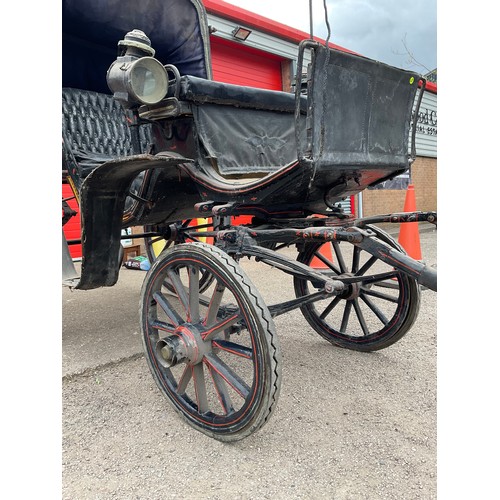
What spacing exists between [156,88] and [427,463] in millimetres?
2289

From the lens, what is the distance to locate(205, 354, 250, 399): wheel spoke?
6.62 ft

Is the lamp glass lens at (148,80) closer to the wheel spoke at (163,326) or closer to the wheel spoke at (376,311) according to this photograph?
the wheel spoke at (163,326)

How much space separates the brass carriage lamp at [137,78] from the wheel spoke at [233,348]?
4.46ft

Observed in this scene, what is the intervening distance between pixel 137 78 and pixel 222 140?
59cm

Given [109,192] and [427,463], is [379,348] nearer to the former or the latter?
[427,463]

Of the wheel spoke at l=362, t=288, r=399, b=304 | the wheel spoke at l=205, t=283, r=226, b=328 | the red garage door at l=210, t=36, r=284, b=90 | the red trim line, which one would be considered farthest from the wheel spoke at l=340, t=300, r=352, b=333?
the red garage door at l=210, t=36, r=284, b=90

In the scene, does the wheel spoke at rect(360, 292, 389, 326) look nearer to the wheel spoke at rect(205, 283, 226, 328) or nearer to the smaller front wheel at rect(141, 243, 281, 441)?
the smaller front wheel at rect(141, 243, 281, 441)

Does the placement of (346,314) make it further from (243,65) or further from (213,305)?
(243,65)

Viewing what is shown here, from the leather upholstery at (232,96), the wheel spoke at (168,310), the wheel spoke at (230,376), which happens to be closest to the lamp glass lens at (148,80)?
the leather upholstery at (232,96)

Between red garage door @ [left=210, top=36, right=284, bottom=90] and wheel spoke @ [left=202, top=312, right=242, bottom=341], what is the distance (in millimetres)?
6691

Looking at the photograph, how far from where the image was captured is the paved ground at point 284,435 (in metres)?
1.87

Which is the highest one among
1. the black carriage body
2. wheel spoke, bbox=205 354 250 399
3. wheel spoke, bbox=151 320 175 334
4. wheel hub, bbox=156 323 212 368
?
the black carriage body

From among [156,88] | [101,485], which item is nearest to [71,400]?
[101,485]

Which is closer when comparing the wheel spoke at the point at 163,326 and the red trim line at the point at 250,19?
the wheel spoke at the point at 163,326
